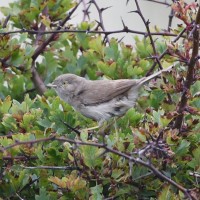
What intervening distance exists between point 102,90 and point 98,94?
14cm

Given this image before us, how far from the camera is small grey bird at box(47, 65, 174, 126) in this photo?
3.81 m

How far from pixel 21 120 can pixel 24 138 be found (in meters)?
0.30

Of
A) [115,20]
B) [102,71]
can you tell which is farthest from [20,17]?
[115,20]

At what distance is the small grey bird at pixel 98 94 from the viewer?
12.5 feet

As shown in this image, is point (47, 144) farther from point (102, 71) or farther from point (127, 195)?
point (102, 71)

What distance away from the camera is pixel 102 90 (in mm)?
4156

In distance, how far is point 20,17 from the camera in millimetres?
4051

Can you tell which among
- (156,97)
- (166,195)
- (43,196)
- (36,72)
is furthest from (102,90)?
(166,195)

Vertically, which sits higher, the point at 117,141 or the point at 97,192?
the point at 117,141

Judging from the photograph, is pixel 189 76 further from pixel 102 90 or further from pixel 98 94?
pixel 98 94

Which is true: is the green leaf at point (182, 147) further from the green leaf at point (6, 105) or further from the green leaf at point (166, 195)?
the green leaf at point (6, 105)

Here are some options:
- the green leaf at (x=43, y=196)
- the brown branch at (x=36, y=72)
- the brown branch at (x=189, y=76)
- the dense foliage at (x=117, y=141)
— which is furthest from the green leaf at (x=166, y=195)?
the brown branch at (x=36, y=72)

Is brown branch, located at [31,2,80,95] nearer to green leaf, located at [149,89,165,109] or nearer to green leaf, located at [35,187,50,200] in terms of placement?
green leaf, located at [149,89,165,109]

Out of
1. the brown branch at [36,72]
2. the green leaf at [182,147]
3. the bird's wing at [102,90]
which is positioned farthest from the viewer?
the brown branch at [36,72]
